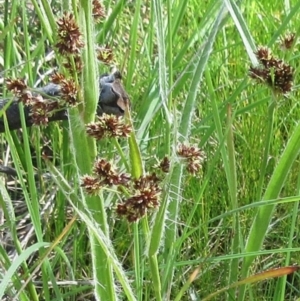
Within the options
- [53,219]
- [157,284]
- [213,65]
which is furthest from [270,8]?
[157,284]

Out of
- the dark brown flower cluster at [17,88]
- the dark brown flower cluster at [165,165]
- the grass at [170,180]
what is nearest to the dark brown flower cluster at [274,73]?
the grass at [170,180]

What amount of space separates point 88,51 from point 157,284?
0.88ft

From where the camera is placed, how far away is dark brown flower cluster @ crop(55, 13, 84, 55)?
2.12ft

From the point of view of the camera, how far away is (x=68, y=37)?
65 centimetres

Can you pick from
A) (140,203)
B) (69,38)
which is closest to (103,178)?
(140,203)

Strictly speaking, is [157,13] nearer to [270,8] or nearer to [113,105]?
[113,105]

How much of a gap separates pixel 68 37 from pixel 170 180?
19 cm

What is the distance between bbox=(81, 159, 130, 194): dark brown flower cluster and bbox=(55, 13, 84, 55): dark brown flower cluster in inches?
4.7

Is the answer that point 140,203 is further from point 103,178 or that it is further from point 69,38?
point 69,38

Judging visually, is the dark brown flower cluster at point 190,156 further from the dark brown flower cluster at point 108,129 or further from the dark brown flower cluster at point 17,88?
the dark brown flower cluster at point 17,88

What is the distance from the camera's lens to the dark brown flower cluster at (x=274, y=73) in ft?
2.13

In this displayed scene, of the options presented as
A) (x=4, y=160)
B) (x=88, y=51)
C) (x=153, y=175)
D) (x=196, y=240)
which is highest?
(x=88, y=51)

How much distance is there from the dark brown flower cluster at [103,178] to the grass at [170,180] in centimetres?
1

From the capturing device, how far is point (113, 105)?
0.90m
